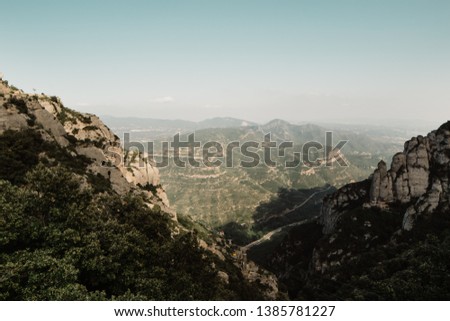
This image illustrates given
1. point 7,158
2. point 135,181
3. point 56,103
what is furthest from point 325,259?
point 56,103

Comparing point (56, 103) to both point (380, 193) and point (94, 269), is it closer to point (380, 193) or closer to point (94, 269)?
point (94, 269)

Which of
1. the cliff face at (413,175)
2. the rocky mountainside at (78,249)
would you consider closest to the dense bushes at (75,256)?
the rocky mountainside at (78,249)

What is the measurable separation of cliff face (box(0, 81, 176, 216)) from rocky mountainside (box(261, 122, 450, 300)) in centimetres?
6082

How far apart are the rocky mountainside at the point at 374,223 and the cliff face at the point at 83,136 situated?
200 ft

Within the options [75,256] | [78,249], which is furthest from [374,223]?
[75,256]

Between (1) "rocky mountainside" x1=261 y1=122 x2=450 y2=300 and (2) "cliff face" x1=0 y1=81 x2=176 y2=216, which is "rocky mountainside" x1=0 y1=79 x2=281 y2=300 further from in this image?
(1) "rocky mountainside" x1=261 y1=122 x2=450 y2=300

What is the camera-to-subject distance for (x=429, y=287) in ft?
125

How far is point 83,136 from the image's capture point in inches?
4350

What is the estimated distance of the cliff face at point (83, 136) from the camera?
81.8 meters

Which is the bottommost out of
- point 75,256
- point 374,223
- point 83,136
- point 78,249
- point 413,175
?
point 374,223

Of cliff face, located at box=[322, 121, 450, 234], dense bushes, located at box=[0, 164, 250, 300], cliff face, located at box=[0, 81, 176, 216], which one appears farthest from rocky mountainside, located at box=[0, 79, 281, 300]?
cliff face, located at box=[322, 121, 450, 234]

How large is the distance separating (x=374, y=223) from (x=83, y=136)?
11729cm

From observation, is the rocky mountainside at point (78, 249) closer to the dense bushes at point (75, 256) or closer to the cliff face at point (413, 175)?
the dense bushes at point (75, 256)

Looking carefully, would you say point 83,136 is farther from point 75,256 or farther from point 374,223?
point 374,223
